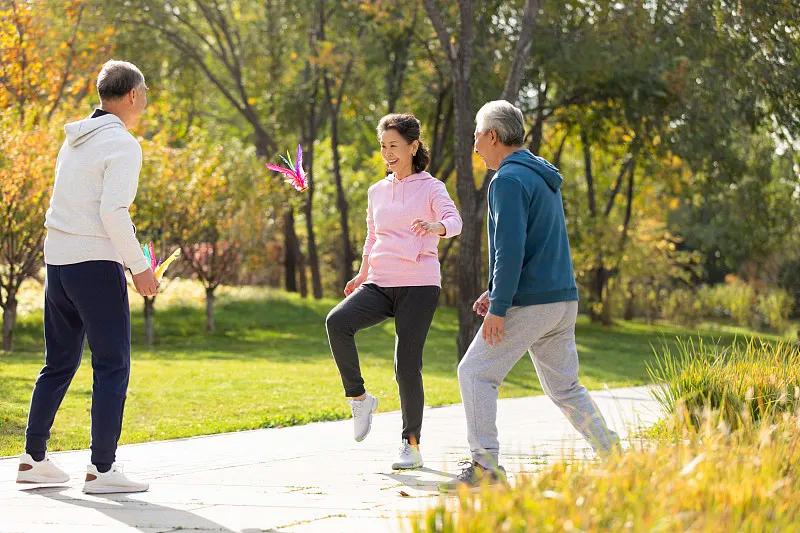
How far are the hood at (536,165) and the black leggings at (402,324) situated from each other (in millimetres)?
1261

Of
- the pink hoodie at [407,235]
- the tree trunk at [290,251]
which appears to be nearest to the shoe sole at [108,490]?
the pink hoodie at [407,235]

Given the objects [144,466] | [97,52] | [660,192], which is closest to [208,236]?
[97,52]

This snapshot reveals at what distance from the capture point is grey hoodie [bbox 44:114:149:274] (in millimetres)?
6035

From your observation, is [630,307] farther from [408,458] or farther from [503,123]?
[503,123]

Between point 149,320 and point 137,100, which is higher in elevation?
point 137,100

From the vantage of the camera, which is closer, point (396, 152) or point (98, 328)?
point (98, 328)

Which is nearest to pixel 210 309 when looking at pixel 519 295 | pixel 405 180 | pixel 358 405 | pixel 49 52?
pixel 49 52

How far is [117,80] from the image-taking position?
20.3 ft

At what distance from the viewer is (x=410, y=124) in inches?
287

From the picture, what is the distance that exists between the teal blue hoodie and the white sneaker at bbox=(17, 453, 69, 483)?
241 centimetres

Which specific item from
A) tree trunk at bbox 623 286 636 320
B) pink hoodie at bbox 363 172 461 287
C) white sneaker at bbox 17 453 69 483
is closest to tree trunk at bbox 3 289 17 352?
pink hoodie at bbox 363 172 461 287

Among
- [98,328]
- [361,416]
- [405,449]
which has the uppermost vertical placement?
[98,328]

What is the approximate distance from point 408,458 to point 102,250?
2.10 meters

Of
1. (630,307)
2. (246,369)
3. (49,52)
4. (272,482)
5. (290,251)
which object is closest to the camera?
(272,482)
